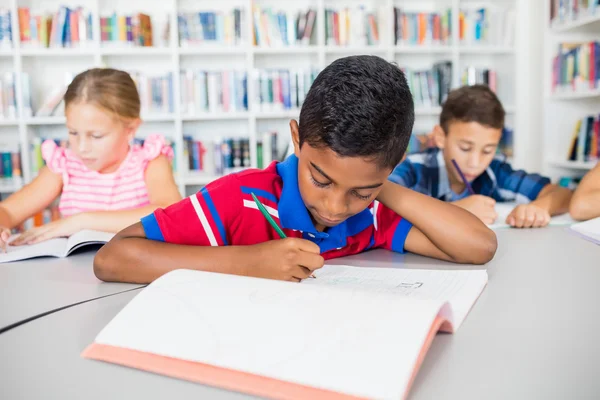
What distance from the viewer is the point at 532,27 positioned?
3566 mm

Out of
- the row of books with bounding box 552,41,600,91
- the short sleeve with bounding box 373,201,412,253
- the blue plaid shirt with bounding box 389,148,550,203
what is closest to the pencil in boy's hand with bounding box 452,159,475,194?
the blue plaid shirt with bounding box 389,148,550,203

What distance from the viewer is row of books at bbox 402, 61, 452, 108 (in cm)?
352

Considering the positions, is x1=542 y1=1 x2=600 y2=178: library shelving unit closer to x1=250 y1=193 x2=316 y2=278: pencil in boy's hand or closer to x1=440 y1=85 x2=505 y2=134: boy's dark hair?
x1=440 y1=85 x2=505 y2=134: boy's dark hair

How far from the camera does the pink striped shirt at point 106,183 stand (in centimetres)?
161

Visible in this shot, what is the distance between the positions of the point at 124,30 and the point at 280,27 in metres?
0.91

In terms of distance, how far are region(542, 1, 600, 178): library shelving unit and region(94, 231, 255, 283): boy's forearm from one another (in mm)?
2728

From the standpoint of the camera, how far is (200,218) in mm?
859

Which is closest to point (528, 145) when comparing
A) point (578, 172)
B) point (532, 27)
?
point (578, 172)

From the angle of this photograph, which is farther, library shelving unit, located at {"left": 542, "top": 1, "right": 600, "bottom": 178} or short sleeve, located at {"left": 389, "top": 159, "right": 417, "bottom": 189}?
library shelving unit, located at {"left": 542, "top": 1, "right": 600, "bottom": 178}

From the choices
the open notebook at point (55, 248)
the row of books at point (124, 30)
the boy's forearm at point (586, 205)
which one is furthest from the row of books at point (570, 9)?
the open notebook at point (55, 248)

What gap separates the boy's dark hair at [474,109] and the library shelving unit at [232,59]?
1.60 metres

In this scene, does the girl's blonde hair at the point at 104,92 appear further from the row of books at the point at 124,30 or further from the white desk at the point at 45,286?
the row of books at the point at 124,30

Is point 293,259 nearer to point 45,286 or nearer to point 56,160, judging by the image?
point 45,286

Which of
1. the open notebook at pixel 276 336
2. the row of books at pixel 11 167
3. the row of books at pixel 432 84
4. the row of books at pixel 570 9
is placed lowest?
the row of books at pixel 11 167
